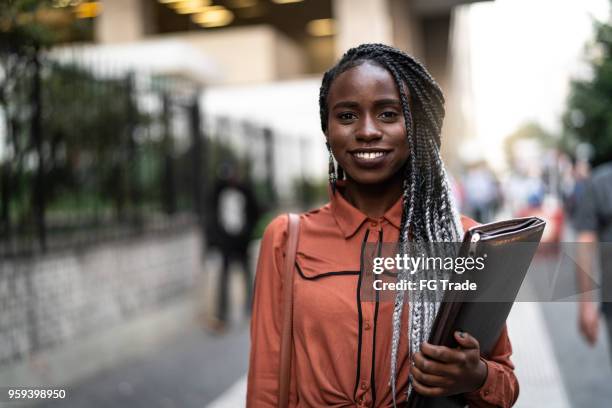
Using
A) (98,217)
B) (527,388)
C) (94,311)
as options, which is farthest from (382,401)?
(98,217)

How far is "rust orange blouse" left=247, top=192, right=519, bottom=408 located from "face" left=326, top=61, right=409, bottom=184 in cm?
14

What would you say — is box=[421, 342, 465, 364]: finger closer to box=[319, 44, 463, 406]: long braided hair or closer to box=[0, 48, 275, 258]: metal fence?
box=[319, 44, 463, 406]: long braided hair

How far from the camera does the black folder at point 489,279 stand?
60.7 inches

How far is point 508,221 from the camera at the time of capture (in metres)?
1.62

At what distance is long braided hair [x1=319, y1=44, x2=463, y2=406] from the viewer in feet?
6.27

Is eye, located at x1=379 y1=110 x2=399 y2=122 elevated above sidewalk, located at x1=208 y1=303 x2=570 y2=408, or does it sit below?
above

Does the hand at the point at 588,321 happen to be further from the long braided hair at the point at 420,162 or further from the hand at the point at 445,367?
the hand at the point at 445,367

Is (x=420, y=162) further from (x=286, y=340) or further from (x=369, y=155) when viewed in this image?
(x=286, y=340)

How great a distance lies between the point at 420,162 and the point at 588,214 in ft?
9.56

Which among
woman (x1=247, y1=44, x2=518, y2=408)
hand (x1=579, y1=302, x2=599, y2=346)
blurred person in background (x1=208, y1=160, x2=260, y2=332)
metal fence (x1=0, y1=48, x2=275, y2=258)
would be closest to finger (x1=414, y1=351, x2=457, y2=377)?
woman (x1=247, y1=44, x2=518, y2=408)

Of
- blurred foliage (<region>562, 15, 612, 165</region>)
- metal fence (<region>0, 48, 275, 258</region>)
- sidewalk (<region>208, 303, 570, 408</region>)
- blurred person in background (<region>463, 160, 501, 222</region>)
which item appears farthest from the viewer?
blurred person in background (<region>463, 160, 501, 222</region>)

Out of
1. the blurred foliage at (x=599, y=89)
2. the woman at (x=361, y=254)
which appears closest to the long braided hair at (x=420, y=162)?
the woman at (x=361, y=254)

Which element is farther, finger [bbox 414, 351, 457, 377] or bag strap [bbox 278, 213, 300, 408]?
bag strap [bbox 278, 213, 300, 408]

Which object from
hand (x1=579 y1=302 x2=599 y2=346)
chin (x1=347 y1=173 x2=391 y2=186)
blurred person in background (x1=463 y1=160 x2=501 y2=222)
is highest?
chin (x1=347 y1=173 x2=391 y2=186)
